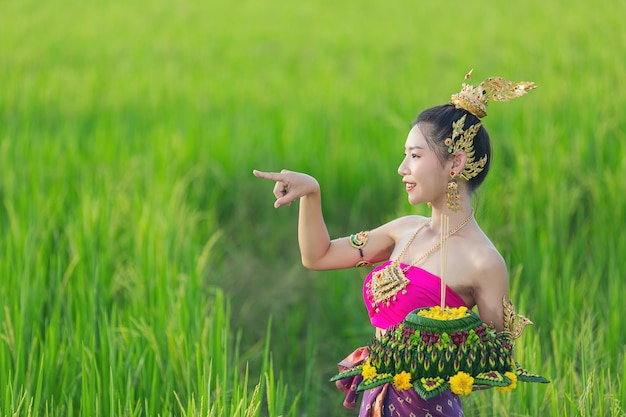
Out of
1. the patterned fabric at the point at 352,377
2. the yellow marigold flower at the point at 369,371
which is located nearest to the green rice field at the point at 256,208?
the patterned fabric at the point at 352,377

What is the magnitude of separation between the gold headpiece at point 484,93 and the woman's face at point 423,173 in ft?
0.31

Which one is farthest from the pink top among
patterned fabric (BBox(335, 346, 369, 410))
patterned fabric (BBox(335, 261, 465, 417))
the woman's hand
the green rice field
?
the green rice field

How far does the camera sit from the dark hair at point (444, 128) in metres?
1.73

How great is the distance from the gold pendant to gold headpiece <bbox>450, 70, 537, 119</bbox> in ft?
1.01

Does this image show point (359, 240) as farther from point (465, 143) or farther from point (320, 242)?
point (465, 143)

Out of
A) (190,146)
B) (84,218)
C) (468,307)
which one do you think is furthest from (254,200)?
(468,307)

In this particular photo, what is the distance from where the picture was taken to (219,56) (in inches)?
295

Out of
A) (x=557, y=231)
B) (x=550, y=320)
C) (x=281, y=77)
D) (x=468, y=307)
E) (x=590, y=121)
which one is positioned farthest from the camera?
(x=281, y=77)

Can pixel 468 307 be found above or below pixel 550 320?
above

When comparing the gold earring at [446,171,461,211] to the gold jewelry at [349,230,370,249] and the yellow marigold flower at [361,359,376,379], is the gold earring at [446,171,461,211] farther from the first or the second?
the yellow marigold flower at [361,359,376,379]

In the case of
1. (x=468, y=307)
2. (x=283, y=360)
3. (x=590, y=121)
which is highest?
(x=590, y=121)

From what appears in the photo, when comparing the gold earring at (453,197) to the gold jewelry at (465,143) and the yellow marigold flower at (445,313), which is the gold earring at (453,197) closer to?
the gold jewelry at (465,143)

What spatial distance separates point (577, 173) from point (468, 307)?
7.16ft

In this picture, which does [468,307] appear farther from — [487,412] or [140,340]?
[140,340]
